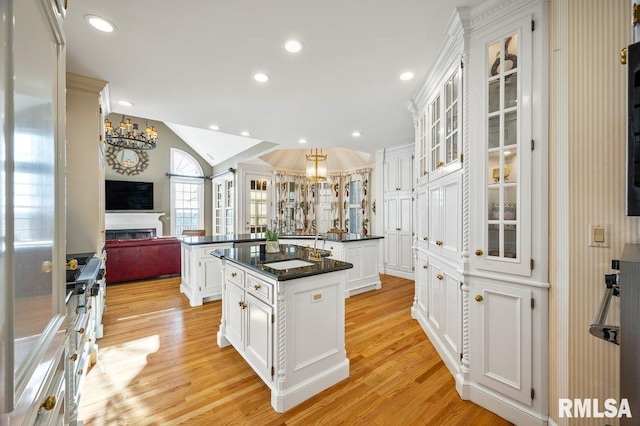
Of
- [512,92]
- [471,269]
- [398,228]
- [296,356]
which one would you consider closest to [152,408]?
[296,356]

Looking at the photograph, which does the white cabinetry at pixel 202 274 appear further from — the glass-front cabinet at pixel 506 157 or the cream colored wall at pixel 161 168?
the cream colored wall at pixel 161 168

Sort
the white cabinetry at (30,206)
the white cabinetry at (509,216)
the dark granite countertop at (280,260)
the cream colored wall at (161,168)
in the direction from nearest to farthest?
1. the white cabinetry at (30,206)
2. the white cabinetry at (509,216)
3. the dark granite countertop at (280,260)
4. the cream colored wall at (161,168)

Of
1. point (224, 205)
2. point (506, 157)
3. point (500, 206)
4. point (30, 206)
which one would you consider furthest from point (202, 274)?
point (224, 205)

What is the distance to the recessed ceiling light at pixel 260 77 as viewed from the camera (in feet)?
8.41

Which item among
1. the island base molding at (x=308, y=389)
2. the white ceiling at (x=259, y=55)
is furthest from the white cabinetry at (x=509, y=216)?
the island base molding at (x=308, y=389)

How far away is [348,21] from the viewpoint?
1.85m

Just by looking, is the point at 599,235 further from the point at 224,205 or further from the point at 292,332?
the point at 224,205

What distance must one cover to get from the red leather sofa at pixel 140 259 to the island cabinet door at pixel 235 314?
11.2 ft

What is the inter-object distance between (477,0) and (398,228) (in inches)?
164

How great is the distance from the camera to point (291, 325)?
1865mm

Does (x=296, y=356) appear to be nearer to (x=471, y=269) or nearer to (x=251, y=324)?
(x=251, y=324)

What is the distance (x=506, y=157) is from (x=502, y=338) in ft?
3.76

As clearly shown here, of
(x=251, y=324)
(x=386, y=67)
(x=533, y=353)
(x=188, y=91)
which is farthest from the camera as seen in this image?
(x=188, y=91)

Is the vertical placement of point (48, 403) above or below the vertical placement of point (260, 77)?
below
